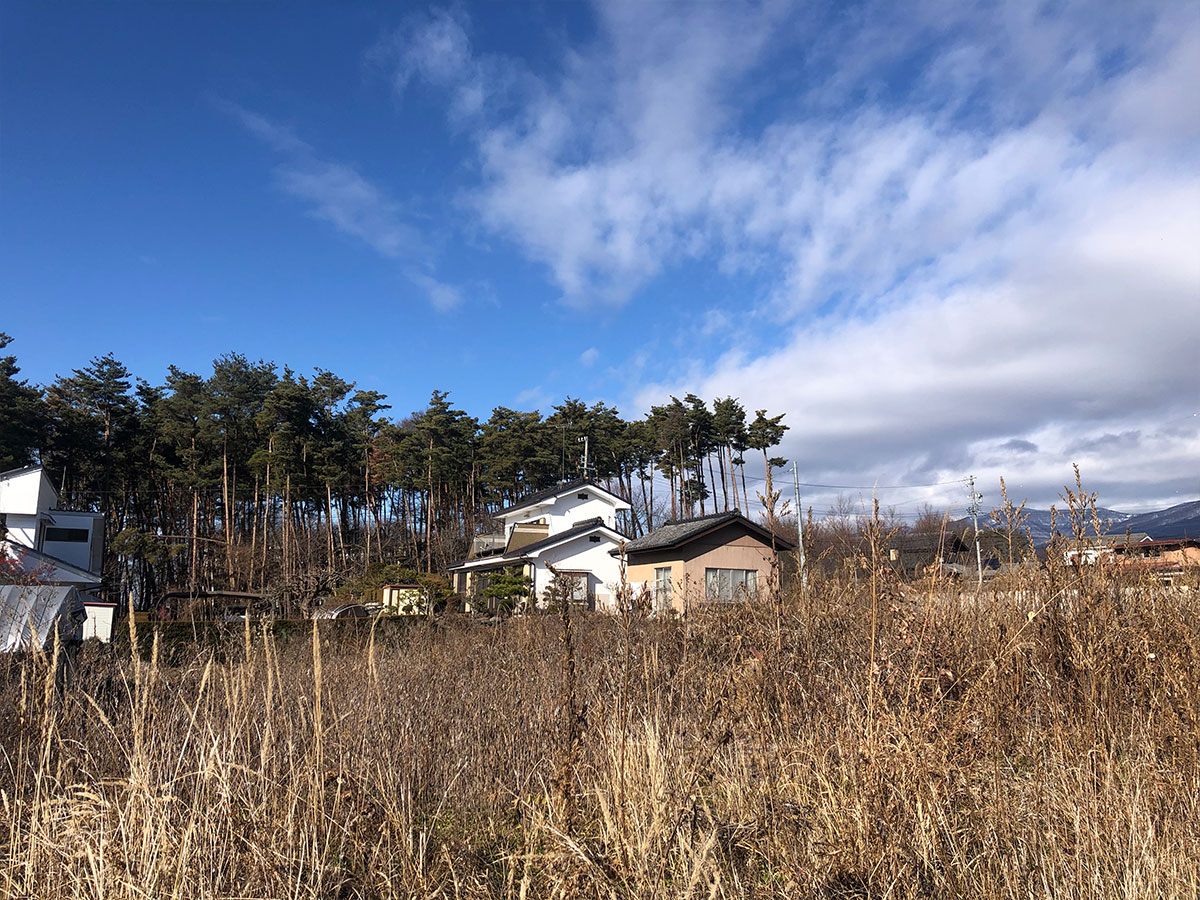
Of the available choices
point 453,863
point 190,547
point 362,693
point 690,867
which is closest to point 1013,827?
point 690,867

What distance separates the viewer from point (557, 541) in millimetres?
30047

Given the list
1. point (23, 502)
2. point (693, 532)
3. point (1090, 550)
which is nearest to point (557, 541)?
point (693, 532)

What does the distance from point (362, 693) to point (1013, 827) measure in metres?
4.03

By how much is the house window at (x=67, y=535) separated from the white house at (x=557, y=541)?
1594 centimetres

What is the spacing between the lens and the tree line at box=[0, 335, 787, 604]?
36.4 metres

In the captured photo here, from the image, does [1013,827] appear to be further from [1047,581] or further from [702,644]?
[702,644]

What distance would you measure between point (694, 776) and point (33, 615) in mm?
6104

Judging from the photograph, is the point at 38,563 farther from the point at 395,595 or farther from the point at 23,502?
the point at 395,595

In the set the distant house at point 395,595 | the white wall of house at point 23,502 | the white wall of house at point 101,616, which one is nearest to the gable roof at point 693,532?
the distant house at point 395,595

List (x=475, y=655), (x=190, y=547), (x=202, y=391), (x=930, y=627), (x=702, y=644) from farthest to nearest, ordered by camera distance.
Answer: (x=202, y=391), (x=190, y=547), (x=475, y=655), (x=702, y=644), (x=930, y=627)

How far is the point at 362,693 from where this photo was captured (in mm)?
5016

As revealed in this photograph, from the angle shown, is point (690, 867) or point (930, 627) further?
point (930, 627)

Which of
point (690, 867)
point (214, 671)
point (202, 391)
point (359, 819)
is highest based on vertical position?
point (202, 391)

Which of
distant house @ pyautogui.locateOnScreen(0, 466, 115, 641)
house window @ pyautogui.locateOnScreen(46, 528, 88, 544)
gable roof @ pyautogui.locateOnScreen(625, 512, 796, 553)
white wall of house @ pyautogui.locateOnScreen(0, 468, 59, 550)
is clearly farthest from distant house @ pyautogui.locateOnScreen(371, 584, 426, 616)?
white wall of house @ pyautogui.locateOnScreen(0, 468, 59, 550)
